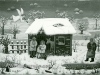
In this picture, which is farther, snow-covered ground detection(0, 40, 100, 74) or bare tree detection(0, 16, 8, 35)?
bare tree detection(0, 16, 8, 35)

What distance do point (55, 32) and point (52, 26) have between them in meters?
0.16

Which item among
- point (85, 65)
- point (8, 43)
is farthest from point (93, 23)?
point (8, 43)

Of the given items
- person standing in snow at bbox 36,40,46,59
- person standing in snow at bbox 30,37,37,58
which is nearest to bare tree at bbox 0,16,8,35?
person standing in snow at bbox 30,37,37,58

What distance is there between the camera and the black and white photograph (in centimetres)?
475

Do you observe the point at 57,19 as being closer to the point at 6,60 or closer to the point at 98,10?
the point at 98,10

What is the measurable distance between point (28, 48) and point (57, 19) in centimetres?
91

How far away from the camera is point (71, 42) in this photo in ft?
16.0

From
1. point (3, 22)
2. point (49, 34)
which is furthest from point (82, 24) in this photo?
point (3, 22)

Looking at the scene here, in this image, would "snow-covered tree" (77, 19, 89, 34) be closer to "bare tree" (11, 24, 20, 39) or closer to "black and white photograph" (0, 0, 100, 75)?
"black and white photograph" (0, 0, 100, 75)

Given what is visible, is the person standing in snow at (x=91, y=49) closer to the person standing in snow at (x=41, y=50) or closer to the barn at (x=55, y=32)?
the barn at (x=55, y=32)

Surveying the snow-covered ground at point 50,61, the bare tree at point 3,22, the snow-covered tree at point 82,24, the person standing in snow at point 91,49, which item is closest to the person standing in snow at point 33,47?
the snow-covered ground at point 50,61

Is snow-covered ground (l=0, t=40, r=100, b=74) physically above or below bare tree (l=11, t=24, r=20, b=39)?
below

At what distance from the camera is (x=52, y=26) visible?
482 centimetres

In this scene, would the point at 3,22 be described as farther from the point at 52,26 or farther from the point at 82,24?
the point at 82,24
